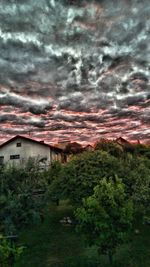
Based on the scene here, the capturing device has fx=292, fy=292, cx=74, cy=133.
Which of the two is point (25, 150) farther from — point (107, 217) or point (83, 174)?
point (107, 217)

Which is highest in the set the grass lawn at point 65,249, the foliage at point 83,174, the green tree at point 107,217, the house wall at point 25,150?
the house wall at point 25,150

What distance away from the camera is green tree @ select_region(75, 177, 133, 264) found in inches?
659

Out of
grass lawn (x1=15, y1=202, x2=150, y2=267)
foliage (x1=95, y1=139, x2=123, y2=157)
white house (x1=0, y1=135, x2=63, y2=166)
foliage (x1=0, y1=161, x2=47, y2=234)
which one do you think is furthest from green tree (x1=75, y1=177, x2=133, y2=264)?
foliage (x1=95, y1=139, x2=123, y2=157)

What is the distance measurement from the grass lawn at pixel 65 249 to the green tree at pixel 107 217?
2.01 meters

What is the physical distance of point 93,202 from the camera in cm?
1681

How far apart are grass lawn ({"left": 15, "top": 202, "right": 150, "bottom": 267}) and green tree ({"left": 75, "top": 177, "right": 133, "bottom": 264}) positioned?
201cm

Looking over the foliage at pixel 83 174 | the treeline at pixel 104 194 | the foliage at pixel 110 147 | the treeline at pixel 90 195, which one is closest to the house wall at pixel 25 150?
the foliage at pixel 110 147

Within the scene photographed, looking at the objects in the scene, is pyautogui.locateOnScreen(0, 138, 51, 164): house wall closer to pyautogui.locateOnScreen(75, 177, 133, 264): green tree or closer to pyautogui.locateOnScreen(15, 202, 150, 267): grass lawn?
pyautogui.locateOnScreen(15, 202, 150, 267): grass lawn

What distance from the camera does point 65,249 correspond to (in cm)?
2148

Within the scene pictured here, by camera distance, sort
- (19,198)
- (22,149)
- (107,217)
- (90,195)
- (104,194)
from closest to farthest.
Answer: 1. (107,217)
2. (104,194)
3. (19,198)
4. (90,195)
5. (22,149)

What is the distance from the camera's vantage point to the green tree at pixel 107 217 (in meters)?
16.7

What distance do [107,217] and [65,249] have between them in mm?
6646

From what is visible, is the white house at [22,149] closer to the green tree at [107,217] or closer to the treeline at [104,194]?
the treeline at [104,194]

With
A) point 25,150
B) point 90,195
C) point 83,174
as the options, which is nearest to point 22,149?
point 25,150
